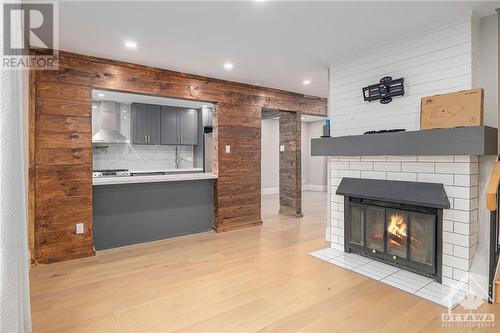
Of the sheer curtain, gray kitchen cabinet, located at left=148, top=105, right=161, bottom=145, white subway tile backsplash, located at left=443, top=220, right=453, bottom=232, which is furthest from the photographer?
gray kitchen cabinet, located at left=148, top=105, right=161, bottom=145

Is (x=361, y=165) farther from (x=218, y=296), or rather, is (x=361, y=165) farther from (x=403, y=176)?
(x=218, y=296)

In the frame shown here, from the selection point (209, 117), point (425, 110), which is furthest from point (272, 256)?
point (209, 117)

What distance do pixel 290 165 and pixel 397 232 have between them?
294 centimetres

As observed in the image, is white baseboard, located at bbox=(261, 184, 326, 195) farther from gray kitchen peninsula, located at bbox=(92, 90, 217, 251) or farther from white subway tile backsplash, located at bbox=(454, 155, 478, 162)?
white subway tile backsplash, located at bbox=(454, 155, 478, 162)

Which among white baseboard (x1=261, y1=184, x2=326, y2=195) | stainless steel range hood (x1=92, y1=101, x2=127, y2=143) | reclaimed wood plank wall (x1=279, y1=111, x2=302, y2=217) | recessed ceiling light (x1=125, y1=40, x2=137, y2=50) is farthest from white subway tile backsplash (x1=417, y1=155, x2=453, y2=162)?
white baseboard (x1=261, y1=184, x2=326, y2=195)

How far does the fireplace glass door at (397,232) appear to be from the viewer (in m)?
2.97

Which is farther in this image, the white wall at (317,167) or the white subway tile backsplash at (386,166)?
the white wall at (317,167)

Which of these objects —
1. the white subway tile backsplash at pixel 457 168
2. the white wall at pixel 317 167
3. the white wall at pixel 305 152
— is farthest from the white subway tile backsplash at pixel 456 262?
the white wall at pixel 305 152

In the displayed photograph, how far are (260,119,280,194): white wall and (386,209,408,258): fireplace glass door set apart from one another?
5.85m

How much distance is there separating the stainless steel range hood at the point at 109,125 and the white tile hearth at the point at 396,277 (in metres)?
4.79

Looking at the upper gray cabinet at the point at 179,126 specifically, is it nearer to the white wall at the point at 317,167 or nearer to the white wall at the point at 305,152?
the white wall at the point at 305,152

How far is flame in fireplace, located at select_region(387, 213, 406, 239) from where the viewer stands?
2.99 metres

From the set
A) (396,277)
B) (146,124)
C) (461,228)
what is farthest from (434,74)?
(146,124)

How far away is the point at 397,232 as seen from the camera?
3.05 m
